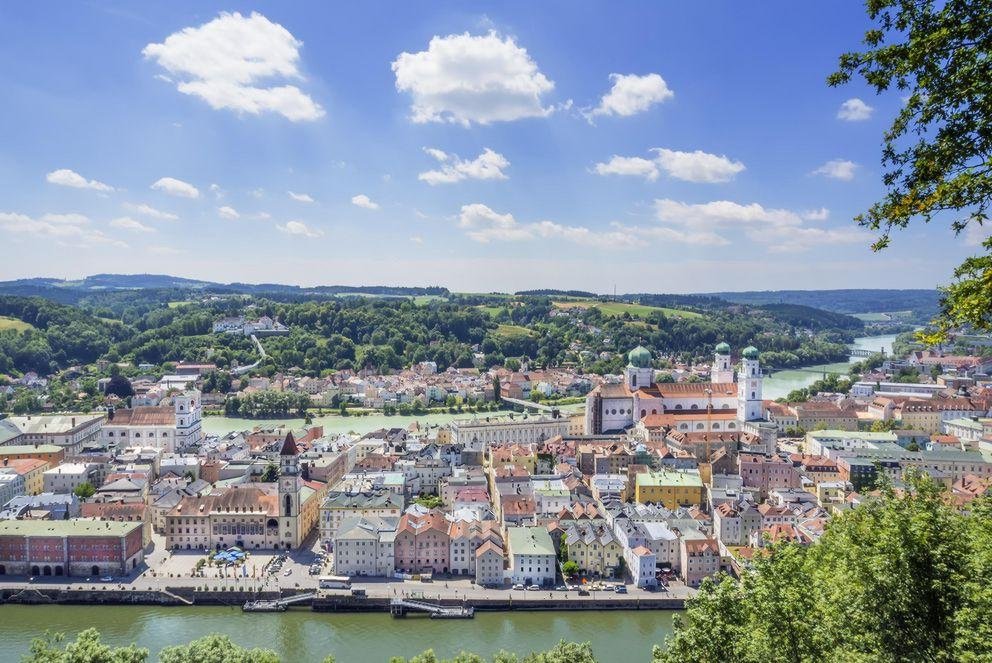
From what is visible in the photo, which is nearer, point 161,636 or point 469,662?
point 469,662

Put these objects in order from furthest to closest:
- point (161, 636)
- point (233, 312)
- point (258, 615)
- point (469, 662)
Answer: point (233, 312)
point (258, 615)
point (161, 636)
point (469, 662)

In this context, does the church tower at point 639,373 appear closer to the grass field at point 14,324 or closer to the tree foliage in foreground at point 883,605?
Result: the tree foliage in foreground at point 883,605

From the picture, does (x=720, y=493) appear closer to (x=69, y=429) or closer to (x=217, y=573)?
(x=217, y=573)

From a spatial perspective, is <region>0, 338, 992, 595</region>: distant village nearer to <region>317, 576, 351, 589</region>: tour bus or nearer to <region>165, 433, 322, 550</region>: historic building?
<region>165, 433, 322, 550</region>: historic building

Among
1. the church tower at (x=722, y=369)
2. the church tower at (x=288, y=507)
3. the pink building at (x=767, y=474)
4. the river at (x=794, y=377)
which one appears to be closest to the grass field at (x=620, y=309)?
→ the river at (x=794, y=377)

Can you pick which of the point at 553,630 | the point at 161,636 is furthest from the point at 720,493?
the point at 161,636

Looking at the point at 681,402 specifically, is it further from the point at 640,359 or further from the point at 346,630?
the point at 346,630

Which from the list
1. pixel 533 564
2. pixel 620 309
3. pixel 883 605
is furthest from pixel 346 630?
pixel 620 309
